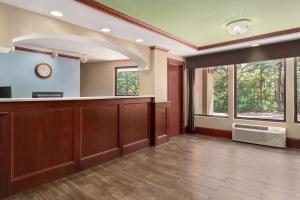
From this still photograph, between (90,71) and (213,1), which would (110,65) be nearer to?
(90,71)

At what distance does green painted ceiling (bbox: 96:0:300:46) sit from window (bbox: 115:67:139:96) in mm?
3102

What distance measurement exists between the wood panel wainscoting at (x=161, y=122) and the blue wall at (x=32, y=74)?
11.2 ft

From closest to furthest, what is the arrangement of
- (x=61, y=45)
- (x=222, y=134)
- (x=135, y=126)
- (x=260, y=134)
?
1. (x=135, y=126)
2. (x=260, y=134)
3. (x=61, y=45)
4. (x=222, y=134)

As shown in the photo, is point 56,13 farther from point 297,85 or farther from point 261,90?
point 297,85

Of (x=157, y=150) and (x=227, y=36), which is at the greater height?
(x=227, y=36)

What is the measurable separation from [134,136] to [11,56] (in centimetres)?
392

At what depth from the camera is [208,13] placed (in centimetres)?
272

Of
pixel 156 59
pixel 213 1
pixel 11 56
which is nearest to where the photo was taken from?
pixel 213 1

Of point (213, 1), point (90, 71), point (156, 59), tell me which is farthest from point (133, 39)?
point (90, 71)

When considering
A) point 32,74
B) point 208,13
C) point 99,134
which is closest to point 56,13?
point 99,134

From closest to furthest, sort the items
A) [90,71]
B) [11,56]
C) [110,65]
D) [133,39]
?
[133,39] < [11,56] < [110,65] < [90,71]

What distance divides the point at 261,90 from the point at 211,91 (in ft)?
4.33

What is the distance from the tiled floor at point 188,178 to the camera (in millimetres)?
2217

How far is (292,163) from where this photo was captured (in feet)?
10.5
